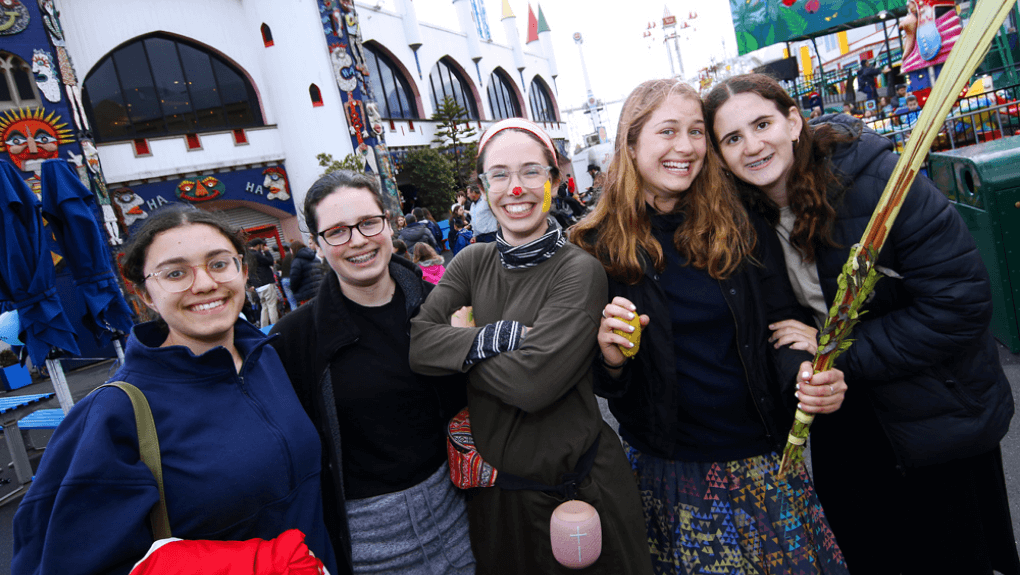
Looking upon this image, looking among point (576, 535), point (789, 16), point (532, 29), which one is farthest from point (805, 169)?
point (532, 29)

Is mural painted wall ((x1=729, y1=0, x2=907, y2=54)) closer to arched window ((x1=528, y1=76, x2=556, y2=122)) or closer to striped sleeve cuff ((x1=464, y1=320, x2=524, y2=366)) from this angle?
striped sleeve cuff ((x1=464, y1=320, x2=524, y2=366))

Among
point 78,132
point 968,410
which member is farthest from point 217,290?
point 78,132

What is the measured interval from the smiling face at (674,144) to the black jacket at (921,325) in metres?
0.41

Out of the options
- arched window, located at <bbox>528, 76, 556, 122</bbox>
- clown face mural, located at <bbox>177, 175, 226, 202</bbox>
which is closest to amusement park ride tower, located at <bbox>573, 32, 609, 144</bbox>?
arched window, located at <bbox>528, 76, 556, 122</bbox>

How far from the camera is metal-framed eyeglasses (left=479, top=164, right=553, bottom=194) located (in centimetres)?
171

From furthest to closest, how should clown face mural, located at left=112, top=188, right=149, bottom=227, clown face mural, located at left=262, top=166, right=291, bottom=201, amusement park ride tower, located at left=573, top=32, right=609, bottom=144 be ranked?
1. amusement park ride tower, located at left=573, top=32, right=609, bottom=144
2. clown face mural, located at left=262, top=166, right=291, bottom=201
3. clown face mural, located at left=112, top=188, right=149, bottom=227

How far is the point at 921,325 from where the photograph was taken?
1.56m

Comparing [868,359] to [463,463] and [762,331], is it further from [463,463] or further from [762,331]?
[463,463]

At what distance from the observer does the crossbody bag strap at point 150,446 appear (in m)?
1.21

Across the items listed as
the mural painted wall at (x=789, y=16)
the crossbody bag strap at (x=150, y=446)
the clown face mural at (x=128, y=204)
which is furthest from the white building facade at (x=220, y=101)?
the crossbody bag strap at (x=150, y=446)

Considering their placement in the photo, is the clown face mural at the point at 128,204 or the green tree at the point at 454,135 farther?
the green tree at the point at 454,135

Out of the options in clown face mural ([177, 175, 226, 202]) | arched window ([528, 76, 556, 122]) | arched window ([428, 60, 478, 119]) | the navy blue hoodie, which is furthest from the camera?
arched window ([528, 76, 556, 122])

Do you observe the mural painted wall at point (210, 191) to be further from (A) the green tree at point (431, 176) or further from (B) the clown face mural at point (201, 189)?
(A) the green tree at point (431, 176)

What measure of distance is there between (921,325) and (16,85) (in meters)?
15.3
